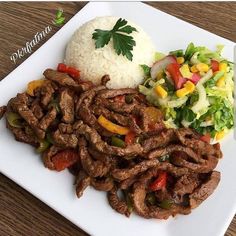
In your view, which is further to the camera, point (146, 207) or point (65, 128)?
point (65, 128)

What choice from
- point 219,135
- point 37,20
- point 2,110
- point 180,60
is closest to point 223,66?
point 180,60

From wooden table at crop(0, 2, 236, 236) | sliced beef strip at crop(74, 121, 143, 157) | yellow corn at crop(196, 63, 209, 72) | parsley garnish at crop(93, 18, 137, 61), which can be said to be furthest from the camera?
wooden table at crop(0, 2, 236, 236)

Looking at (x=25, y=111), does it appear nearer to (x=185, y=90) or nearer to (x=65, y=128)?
(x=65, y=128)

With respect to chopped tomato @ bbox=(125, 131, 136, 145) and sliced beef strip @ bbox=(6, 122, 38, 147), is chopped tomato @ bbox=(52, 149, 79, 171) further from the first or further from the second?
chopped tomato @ bbox=(125, 131, 136, 145)

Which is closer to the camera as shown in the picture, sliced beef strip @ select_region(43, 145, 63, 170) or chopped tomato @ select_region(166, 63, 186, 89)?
sliced beef strip @ select_region(43, 145, 63, 170)

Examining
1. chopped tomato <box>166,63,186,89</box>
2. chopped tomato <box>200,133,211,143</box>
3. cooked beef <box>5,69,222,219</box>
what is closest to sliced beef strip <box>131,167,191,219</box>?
cooked beef <box>5,69,222,219</box>

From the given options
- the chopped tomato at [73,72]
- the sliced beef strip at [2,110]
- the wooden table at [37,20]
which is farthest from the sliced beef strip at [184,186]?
the sliced beef strip at [2,110]

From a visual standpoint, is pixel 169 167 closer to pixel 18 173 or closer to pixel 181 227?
pixel 181 227
